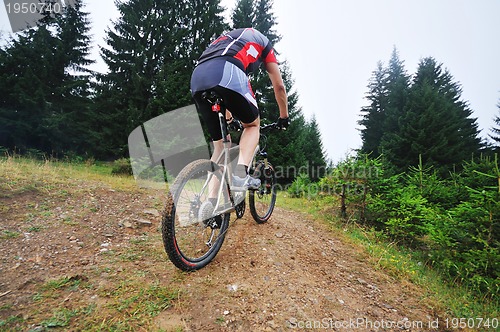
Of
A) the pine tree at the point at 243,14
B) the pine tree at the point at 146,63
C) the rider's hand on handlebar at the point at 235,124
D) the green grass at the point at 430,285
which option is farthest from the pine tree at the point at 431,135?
the rider's hand on handlebar at the point at 235,124

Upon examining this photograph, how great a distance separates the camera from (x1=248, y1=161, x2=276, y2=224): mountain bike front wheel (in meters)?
3.40

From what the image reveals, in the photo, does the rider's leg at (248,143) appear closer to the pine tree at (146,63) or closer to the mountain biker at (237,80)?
the mountain biker at (237,80)

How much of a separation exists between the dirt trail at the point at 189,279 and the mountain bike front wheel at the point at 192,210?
203mm

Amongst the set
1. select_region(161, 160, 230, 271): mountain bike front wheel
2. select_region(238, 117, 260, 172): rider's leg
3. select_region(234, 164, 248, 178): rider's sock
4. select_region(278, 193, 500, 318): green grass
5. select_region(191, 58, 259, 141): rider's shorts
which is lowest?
select_region(278, 193, 500, 318): green grass

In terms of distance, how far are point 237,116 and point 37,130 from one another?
21.0 m

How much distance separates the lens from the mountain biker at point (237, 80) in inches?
80.9

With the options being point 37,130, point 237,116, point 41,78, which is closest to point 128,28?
point 41,78

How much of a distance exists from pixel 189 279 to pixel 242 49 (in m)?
2.32

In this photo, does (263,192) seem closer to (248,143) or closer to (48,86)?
(248,143)

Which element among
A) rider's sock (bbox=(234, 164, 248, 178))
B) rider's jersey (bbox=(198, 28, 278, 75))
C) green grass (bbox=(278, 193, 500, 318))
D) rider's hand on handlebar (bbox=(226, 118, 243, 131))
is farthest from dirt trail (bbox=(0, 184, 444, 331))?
rider's jersey (bbox=(198, 28, 278, 75))

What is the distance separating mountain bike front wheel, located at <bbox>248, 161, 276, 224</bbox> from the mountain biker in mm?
820

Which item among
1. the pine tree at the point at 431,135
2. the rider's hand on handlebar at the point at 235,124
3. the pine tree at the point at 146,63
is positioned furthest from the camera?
the pine tree at the point at 431,135

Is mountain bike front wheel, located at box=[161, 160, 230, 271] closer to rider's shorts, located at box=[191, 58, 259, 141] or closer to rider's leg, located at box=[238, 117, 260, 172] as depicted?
rider's leg, located at box=[238, 117, 260, 172]

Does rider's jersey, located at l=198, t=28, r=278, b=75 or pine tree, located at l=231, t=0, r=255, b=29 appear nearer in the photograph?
rider's jersey, located at l=198, t=28, r=278, b=75
